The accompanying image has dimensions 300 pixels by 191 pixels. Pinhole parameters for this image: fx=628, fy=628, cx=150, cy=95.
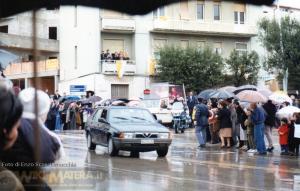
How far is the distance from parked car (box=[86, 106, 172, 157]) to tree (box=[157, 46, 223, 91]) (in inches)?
946

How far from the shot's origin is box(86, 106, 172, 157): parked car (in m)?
17.9

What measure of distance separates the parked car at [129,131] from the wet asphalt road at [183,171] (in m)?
Result: 0.36

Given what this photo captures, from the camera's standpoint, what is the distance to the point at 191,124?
35531 millimetres

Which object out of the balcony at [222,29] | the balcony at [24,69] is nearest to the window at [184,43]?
the balcony at [222,29]

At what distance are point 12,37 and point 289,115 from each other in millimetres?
17621

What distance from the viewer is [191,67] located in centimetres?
4419

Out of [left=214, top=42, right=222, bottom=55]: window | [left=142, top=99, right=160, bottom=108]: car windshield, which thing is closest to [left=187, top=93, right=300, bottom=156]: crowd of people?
[left=142, top=99, right=160, bottom=108]: car windshield

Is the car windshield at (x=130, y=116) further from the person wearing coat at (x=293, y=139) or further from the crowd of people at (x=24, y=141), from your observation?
the crowd of people at (x=24, y=141)

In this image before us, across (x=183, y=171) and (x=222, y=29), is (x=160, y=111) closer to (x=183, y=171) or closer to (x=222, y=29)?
(x=222, y=29)

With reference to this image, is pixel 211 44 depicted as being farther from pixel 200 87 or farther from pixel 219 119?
pixel 219 119

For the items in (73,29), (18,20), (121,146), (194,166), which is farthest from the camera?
(121,146)

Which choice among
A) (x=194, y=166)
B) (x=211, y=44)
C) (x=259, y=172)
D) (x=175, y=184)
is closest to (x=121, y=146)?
(x=194, y=166)

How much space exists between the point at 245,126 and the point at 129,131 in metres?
5.02

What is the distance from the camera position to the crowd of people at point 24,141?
2.18 m
